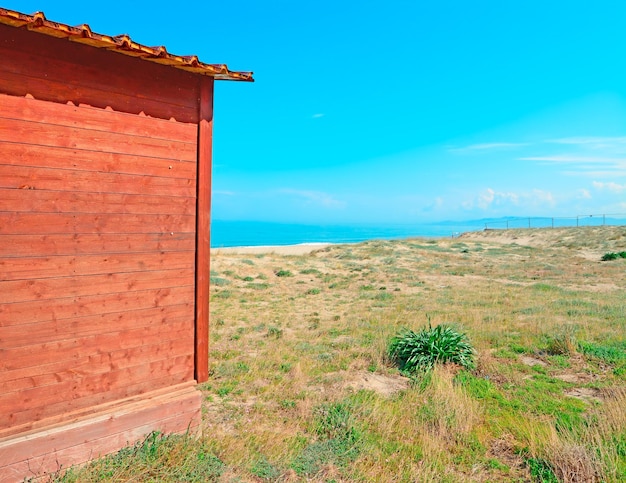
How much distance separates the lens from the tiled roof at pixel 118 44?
12.7 ft

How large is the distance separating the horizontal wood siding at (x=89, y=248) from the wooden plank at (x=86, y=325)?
0.04 feet

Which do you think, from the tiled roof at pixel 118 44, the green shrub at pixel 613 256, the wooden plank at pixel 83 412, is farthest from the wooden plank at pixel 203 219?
the green shrub at pixel 613 256

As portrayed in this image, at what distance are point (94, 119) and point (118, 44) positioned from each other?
804mm

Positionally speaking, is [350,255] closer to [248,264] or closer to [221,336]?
[248,264]

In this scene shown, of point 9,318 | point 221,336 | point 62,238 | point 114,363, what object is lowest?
point 221,336

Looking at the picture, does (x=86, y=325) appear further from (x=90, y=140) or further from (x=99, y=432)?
(x=90, y=140)

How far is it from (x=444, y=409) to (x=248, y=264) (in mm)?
17612

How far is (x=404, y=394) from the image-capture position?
7.02m

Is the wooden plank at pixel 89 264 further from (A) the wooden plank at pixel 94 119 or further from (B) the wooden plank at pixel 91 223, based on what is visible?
(A) the wooden plank at pixel 94 119

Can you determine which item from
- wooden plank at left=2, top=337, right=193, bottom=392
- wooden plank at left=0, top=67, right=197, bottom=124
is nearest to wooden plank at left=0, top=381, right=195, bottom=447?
wooden plank at left=2, top=337, right=193, bottom=392

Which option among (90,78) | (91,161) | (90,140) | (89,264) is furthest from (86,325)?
(90,78)

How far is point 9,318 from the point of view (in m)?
4.18

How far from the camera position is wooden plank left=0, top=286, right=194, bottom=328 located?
4.22m

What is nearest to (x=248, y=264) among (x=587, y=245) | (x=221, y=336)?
(x=221, y=336)
